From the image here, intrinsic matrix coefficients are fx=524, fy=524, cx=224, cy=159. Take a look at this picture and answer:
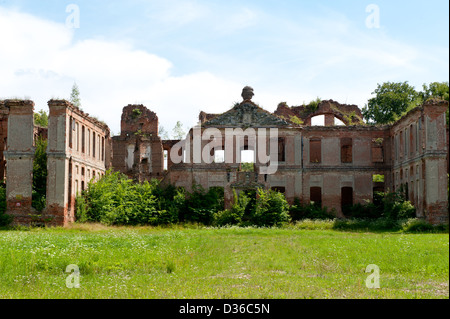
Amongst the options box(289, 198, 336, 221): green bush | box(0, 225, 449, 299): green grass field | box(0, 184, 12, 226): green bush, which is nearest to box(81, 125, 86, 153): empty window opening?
box(0, 184, 12, 226): green bush

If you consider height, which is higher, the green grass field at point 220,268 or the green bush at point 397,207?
the green bush at point 397,207

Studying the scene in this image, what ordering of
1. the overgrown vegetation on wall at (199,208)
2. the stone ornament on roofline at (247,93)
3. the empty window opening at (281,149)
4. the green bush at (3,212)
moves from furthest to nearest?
the empty window opening at (281,149), the stone ornament on roofline at (247,93), the overgrown vegetation on wall at (199,208), the green bush at (3,212)

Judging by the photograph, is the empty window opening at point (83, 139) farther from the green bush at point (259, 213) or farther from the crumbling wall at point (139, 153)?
the green bush at point (259, 213)

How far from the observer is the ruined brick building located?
29.3m

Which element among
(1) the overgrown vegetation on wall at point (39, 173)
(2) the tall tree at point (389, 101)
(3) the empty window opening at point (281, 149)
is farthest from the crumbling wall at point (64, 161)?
(2) the tall tree at point (389, 101)

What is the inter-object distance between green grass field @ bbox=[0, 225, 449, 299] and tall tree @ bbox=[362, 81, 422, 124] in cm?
3032

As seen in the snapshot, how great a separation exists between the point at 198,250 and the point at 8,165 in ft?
54.5

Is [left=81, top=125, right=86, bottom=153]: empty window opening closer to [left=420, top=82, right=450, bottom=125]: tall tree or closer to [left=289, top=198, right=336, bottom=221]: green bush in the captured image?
[left=289, top=198, right=336, bottom=221]: green bush

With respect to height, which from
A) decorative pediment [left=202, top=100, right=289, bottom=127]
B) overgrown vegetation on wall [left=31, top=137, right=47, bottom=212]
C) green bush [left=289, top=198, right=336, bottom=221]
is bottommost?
green bush [left=289, top=198, right=336, bottom=221]

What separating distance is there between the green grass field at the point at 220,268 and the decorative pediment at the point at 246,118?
601 inches

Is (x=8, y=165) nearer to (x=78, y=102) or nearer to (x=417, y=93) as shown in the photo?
(x=78, y=102)

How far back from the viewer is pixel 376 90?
168 ft

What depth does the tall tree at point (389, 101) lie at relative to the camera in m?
48.8

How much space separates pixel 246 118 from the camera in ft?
118
